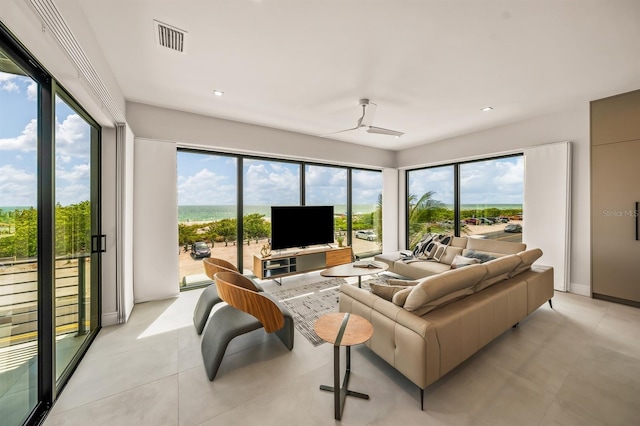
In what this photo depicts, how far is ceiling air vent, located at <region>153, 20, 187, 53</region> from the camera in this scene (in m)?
1.99

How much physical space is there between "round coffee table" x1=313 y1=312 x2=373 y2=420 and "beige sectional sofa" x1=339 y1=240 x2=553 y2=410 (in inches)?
9.6

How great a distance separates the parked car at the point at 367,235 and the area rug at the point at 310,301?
1.73 m

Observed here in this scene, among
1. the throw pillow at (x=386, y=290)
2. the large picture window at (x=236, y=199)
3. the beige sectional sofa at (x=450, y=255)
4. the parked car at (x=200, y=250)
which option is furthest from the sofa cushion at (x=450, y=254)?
the parked car at (x=200, y=250)

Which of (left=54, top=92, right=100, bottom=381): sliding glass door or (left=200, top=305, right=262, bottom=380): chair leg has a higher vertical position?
(left=54, top=92, right=100, bottom=381): sliding glass door

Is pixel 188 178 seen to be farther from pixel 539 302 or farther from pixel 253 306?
pixel 539 302

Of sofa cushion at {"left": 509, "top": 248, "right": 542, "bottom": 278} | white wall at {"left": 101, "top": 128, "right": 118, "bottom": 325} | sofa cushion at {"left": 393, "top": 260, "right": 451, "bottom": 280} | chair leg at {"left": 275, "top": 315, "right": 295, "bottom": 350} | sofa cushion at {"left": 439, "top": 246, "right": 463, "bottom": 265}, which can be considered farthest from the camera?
sofa cushion at {"left": 439, "top": 246, "right": 463, "bottom": 265}

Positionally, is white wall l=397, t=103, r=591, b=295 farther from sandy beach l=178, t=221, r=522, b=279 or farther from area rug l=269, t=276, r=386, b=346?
area rug l=269, t=276, r=386, b=346

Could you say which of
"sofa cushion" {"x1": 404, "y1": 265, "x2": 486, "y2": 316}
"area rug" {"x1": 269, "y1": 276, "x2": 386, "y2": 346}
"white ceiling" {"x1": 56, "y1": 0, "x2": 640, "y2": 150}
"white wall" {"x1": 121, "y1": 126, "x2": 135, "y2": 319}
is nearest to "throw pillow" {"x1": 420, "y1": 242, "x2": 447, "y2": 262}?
"area rug" {"x1": 269, "y1": 276, "x2": 386, "y2": 346}

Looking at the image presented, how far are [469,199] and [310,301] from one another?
154 inches

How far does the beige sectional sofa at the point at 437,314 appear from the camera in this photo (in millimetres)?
1649

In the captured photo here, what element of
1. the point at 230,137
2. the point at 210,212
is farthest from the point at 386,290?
the point at 230,137

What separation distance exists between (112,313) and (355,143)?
5.09 m

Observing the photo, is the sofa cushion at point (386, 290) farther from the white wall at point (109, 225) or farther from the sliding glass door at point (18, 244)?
the white wall at point (109, 225)

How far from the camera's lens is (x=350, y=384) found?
6.18 ft
